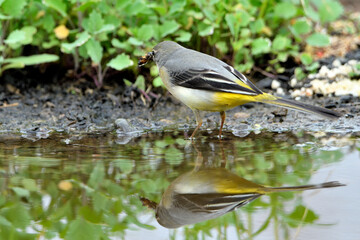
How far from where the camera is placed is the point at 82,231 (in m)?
2.97

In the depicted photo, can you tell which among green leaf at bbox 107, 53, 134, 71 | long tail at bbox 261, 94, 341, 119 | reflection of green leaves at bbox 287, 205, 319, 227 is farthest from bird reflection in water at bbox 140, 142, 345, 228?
green leaf at bbox 107, 53, 134, 71

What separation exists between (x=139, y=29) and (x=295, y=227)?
157 inches

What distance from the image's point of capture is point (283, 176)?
152 inches

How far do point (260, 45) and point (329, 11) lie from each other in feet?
4.02

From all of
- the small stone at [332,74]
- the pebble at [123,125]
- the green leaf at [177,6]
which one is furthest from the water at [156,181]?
the small stone at [332,74]

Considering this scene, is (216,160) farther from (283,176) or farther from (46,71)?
(46,71)

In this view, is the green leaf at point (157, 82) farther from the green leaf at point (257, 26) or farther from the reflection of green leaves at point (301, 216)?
the reflection of green leaves at point (301, 216)

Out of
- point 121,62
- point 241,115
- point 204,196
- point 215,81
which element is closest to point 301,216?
point 204,196

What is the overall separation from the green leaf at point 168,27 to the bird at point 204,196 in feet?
9.25

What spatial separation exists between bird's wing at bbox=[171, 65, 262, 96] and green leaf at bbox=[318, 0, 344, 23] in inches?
102

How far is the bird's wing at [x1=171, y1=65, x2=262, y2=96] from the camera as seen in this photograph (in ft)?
16.2

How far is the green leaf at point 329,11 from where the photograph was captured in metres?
7.22

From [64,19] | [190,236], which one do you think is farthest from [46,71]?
[190,236]

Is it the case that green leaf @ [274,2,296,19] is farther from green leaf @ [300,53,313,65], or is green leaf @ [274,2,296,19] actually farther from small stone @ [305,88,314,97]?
small stone @ [305,88,314,97]
